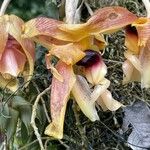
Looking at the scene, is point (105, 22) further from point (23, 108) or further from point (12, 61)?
point (23, 108)

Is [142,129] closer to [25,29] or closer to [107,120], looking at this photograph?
[107,120]

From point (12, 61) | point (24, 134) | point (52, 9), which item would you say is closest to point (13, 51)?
point (12, 61)

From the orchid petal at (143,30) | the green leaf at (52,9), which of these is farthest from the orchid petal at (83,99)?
the green leaf at (52,9)

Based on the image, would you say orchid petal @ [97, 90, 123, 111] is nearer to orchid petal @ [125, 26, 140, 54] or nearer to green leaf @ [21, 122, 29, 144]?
orchid petal @ [125, 26, 140, 54]

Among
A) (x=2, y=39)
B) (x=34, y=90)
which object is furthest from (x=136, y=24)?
(x=34, y=90)

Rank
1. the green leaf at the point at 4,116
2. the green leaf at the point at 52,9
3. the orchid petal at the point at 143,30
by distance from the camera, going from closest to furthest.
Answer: the orchid petal at the point at 143,30 → the green leaf at the point at 4,116 → the green leaf at the point at 52,9

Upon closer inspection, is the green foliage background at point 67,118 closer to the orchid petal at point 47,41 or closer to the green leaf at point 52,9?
the green leaf at point 52,9
